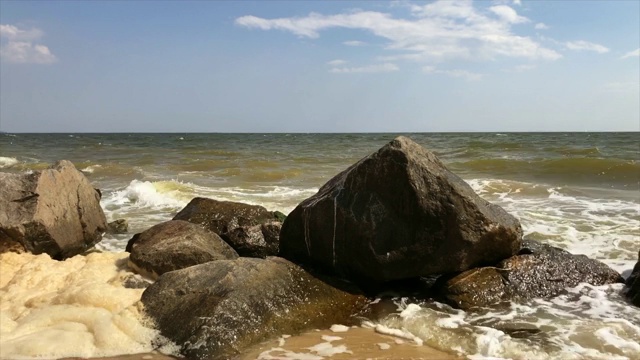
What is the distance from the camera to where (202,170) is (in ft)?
68.9

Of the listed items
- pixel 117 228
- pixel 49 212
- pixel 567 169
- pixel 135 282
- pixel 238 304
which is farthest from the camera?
pixel 567 169

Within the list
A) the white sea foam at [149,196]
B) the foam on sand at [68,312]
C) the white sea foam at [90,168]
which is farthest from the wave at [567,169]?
the foam on sand at [68,312]

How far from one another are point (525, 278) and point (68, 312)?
15.1 feet

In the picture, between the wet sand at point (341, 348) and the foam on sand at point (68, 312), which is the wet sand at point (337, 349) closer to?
the wet sand at point (341, 348)

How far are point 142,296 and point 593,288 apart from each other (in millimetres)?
4811

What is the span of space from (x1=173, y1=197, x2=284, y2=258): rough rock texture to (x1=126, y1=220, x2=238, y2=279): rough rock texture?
56cm

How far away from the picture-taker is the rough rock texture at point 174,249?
5.80 m

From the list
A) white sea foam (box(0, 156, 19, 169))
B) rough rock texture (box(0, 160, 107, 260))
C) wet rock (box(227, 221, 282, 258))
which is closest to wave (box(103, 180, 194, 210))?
rough rock texture (box(0, 160, 107, 260))

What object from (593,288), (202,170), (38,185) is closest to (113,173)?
(202,170)

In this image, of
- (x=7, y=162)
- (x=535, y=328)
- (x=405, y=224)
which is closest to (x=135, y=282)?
(x=405, y=224)

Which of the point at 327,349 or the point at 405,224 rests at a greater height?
the point at 405,224

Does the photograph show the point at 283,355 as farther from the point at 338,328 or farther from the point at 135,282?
the point at 135,282

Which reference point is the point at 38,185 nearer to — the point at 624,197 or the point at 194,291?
the point at 194,291

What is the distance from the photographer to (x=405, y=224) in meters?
5.43
